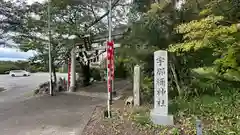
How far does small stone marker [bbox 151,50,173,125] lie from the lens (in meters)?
4.96

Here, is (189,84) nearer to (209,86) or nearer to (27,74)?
(209,86)

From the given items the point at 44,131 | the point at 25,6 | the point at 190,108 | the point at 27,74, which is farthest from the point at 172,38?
the point at 27,74

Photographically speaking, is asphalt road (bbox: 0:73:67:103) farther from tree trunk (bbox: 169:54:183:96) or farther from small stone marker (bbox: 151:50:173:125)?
small stone marker (bbox: 151:50:173:125)

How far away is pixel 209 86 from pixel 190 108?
4.76ft

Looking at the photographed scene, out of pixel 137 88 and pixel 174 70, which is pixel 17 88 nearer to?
pixel 137 88

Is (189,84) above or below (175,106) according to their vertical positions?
above

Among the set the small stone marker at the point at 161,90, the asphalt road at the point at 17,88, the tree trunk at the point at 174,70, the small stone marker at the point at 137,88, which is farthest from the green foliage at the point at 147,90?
the asphalt road at the point at 17,88

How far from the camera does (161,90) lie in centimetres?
516

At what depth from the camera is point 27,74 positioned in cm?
2989

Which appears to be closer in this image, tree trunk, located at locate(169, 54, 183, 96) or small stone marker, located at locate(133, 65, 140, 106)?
tree trunk, located at locate(169, 54, 183, 96)

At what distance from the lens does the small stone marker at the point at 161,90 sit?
4.96 m

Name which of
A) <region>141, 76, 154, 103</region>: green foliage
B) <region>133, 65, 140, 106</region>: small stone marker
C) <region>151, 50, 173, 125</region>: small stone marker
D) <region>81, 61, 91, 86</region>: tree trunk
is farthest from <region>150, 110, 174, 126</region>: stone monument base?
<region>81, 61, 91, 86</region>: tree trunk

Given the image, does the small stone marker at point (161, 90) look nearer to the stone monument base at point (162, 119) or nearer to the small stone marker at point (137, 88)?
the stone monument base at point (162, 119)

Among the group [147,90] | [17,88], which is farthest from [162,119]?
[17,88]
